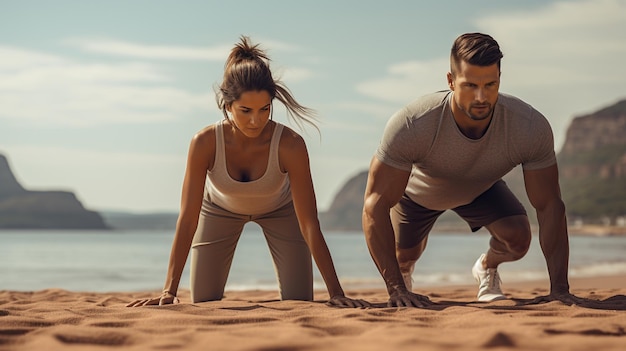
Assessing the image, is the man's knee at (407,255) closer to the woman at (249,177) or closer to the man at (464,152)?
the woman at (249,177)

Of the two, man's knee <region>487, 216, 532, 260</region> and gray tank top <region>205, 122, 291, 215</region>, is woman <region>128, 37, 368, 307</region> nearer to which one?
gray tank top <region>205, 122, 291, 215</region>

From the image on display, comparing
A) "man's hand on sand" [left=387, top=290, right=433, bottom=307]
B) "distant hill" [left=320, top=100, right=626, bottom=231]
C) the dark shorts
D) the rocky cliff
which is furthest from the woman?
the rocky cliff

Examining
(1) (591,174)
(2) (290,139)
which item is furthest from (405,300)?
(1) (591,174)

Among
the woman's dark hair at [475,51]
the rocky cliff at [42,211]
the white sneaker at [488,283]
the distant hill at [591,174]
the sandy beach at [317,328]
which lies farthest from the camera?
the rocky cliff at [42,211]

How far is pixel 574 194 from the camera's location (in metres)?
108

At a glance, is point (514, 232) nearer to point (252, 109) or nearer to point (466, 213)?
point (466, 213)

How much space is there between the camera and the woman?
158 inches

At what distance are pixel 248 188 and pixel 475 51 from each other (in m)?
1.48

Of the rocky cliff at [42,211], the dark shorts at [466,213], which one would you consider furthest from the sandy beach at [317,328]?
the rocky cliff at [42,211]

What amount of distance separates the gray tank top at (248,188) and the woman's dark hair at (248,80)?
0.50ft

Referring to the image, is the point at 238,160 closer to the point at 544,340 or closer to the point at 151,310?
the point at 151,310

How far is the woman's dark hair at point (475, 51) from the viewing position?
12.7 ft

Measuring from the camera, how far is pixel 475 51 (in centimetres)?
390

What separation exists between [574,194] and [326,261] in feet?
361
